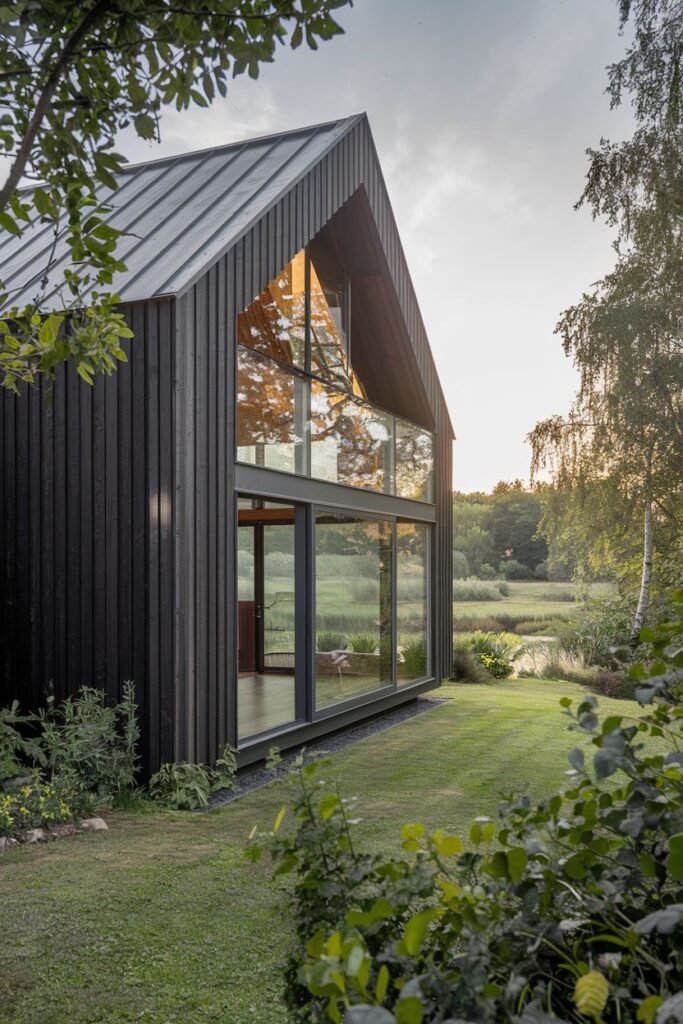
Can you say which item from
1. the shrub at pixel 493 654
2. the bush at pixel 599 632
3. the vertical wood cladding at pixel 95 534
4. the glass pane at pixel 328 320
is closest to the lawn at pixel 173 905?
the vertical wood cladding at pixel 95 534

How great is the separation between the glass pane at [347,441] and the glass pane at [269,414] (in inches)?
12.0

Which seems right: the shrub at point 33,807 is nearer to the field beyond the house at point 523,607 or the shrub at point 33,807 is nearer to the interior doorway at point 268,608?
the interior doorway at point 268,608

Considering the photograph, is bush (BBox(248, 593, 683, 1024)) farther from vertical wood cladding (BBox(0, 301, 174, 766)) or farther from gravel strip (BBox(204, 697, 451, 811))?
vertical wood cladding (BBox(0, 301, 174, 766))

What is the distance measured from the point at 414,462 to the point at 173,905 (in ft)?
25.0

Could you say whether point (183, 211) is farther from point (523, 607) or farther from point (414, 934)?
point (523, 607)

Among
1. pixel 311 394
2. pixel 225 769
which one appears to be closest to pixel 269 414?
pixel 311 394

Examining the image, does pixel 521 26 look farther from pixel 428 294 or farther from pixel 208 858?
pixel 208 858

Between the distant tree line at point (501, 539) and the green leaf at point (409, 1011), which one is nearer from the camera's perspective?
the green leaf at point (409, 1011)

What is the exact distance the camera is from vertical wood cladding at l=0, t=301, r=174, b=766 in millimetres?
5910

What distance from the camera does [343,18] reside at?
18.1 feet

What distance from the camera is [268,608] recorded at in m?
8.27

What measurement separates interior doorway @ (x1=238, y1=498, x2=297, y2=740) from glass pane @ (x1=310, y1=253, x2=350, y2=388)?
166 cm

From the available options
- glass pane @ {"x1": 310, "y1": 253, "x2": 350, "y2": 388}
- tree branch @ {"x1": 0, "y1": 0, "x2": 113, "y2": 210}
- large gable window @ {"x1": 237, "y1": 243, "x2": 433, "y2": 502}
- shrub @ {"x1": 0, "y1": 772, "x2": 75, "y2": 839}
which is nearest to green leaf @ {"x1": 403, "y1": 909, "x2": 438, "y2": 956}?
tree branch @ {"x1": 0, "y1": 0, "x2": 113, "y2": 210}

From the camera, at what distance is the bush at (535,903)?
3.76 feet
